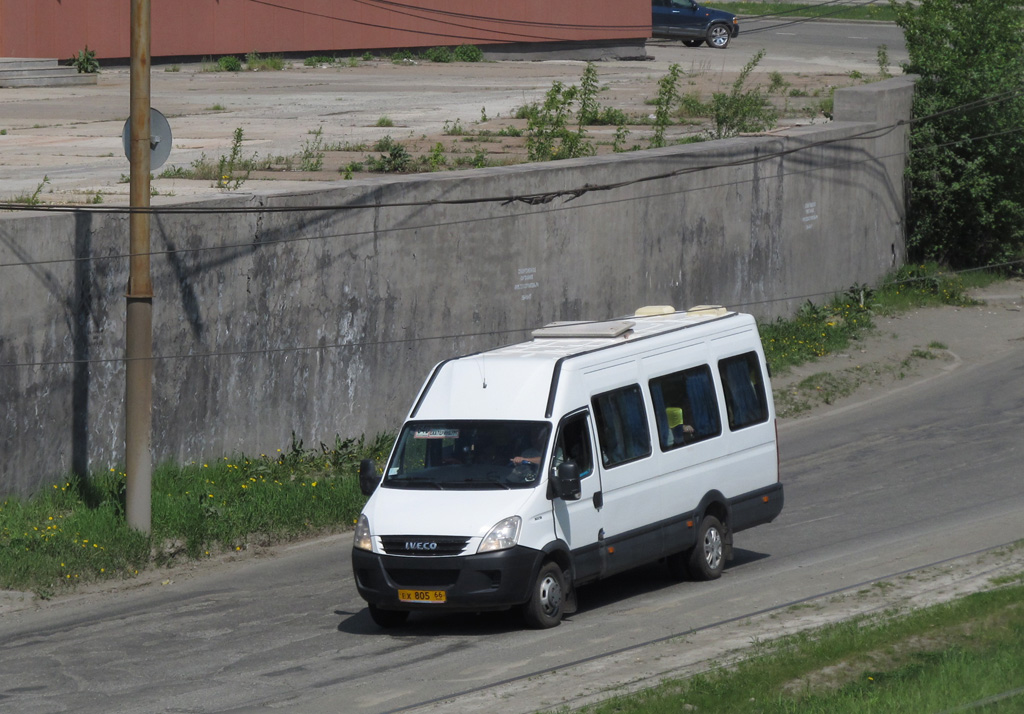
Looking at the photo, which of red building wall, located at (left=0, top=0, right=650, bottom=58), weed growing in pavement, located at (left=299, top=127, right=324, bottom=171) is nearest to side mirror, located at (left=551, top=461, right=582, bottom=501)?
weed growing in pavement, located at (left=299, top=127, right=324, bottom=171)

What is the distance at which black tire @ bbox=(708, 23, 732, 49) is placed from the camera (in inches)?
2082

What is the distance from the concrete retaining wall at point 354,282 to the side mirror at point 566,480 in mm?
6959

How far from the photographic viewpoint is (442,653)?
12516 millimetres

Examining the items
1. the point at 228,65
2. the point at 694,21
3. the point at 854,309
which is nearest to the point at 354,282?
the point at 854,309

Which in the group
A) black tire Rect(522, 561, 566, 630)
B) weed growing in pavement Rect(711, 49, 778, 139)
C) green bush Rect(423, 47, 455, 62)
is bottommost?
black tire Rect(522, 561, 566, 630)

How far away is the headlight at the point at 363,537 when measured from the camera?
43.5 ft

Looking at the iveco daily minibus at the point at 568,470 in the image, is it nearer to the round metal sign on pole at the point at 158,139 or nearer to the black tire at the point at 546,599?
the black tire at the point at 546,599

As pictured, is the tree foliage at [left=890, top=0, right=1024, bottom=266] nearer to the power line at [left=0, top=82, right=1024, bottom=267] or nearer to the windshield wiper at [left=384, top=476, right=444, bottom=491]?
the power line at [left=0, top=82, right=1024, bottom=267]

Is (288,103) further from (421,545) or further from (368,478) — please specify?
(421,545)

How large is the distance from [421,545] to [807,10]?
56.4 meters

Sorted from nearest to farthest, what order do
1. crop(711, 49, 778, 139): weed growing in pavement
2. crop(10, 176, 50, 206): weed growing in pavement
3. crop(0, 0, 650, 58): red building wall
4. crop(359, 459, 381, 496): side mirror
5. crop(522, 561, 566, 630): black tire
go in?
1. crop(522, 561, 566, 630): black tire
2. crop(359, 459, 381, 496): side mirror
3. crop(10, 176, 50, 206): weed growing in pavement
4. crop(711, 49, 778, 139): weed growing in pavement
5. crop(0, 0, 650, 58): red building wall

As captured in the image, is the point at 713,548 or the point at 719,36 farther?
the point at 719,36

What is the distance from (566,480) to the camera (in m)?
13.2

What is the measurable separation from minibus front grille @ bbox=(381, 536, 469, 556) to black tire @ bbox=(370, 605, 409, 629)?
2.30 ft
